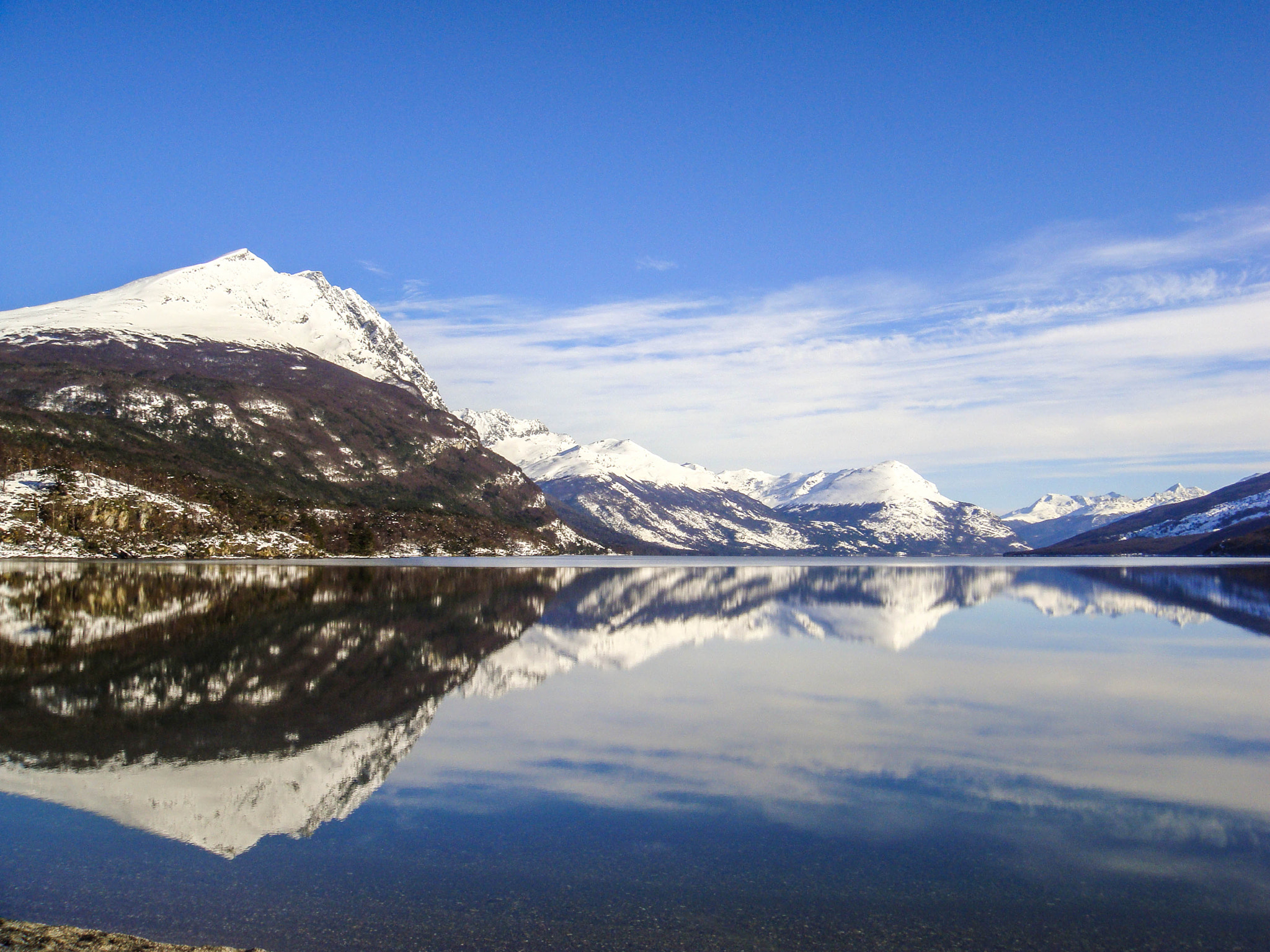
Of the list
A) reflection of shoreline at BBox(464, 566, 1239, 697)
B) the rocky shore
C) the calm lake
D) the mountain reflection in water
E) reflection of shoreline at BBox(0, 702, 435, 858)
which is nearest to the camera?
the rocky shore

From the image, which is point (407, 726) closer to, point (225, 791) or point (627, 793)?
point (225, 791)

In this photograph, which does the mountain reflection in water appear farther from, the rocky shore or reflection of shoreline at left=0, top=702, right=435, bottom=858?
the rocky shore

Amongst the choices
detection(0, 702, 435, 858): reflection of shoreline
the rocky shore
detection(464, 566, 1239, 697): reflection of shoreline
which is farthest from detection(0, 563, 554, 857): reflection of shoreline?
the rocky shore

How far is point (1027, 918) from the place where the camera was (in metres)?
14.6

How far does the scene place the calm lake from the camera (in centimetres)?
1458

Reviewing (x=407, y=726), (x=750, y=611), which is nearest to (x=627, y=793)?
(x=407, y=726)

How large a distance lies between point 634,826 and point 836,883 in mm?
4820

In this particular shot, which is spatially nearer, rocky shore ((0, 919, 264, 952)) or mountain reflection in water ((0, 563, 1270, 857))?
rocky shore ((0, 919, 264, 952))

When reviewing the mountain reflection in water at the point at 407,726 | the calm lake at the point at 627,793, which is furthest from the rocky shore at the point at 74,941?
the mountain reflection in water at the point at 407,726

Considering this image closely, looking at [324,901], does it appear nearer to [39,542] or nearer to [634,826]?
[634,826]

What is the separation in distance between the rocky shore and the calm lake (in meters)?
0.50

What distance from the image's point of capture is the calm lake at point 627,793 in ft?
47.8

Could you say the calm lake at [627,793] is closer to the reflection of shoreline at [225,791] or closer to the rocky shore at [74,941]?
the reflection of shoreline at [225,791]

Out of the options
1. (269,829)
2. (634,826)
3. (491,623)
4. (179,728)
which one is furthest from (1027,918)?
(491,623)
